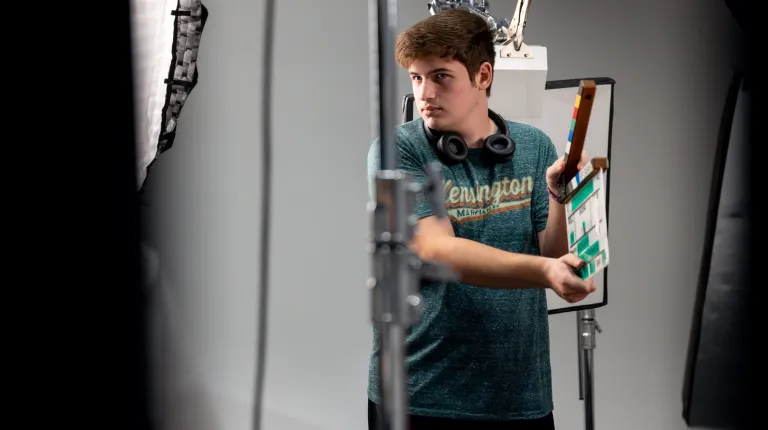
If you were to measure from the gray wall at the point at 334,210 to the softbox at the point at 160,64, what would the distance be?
0.75 meters

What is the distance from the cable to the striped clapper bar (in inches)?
51.0

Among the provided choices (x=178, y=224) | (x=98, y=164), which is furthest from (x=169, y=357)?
(x=98, y=164)

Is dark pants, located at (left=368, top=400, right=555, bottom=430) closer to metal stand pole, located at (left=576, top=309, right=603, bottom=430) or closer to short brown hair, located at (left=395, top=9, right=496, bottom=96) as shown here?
short brown hair, located at (left=395, top=9, right=496, bottom=96)

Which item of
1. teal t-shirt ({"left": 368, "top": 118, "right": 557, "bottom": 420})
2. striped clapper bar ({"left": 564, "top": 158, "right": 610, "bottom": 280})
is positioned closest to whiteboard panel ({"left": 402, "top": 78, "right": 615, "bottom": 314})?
teal t-shirt ({"left": 368, "top": 118, "right": 557, "bottom": 420})

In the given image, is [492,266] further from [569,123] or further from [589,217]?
[569,123]

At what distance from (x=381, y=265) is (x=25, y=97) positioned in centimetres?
49

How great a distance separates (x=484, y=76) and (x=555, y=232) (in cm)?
28

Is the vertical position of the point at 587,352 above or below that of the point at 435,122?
below

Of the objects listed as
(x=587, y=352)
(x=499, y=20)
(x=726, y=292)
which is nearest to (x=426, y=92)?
(x=499, y=20)

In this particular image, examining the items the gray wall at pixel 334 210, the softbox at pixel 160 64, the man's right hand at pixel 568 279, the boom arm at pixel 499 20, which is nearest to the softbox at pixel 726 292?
the gray wall at pixel 334 210

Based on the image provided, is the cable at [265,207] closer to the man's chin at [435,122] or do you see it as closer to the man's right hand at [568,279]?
the man's chin at [435,122]

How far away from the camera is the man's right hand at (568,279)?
1.00m

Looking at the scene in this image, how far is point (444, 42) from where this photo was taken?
1265 millimetres

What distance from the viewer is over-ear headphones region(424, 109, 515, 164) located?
1231 millimetres
